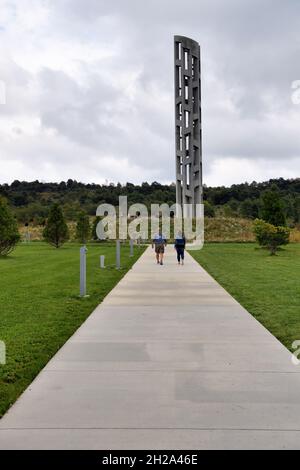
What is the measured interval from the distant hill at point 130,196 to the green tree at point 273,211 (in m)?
43.1

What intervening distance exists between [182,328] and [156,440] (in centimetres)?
479

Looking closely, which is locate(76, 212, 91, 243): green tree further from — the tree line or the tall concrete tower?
the tall concrete tower

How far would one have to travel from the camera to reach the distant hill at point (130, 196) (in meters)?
92.9

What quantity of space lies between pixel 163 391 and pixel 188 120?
5839cm

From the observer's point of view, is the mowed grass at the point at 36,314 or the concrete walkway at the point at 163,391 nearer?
the concrete walkway at the point at 163,391

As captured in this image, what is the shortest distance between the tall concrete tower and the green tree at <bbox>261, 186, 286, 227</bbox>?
21248mm

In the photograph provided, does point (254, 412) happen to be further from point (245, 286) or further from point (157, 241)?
point (157, 241)

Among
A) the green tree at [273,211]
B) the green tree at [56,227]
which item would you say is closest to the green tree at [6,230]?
the green tree at [56,227]

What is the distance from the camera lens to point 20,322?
31.9ft

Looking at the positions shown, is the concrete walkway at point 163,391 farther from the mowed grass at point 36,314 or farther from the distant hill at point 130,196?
the distant hill at point 130,196

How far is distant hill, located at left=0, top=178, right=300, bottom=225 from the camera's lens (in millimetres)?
92875

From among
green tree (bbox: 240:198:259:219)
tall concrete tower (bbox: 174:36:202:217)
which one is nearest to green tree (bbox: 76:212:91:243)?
tall concrete tower (bbox: 174:36:202:217)

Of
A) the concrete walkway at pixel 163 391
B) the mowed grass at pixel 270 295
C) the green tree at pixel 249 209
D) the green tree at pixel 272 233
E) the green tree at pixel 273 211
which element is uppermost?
the green tree at pixel 249 209

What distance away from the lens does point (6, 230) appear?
32781 millimetres
